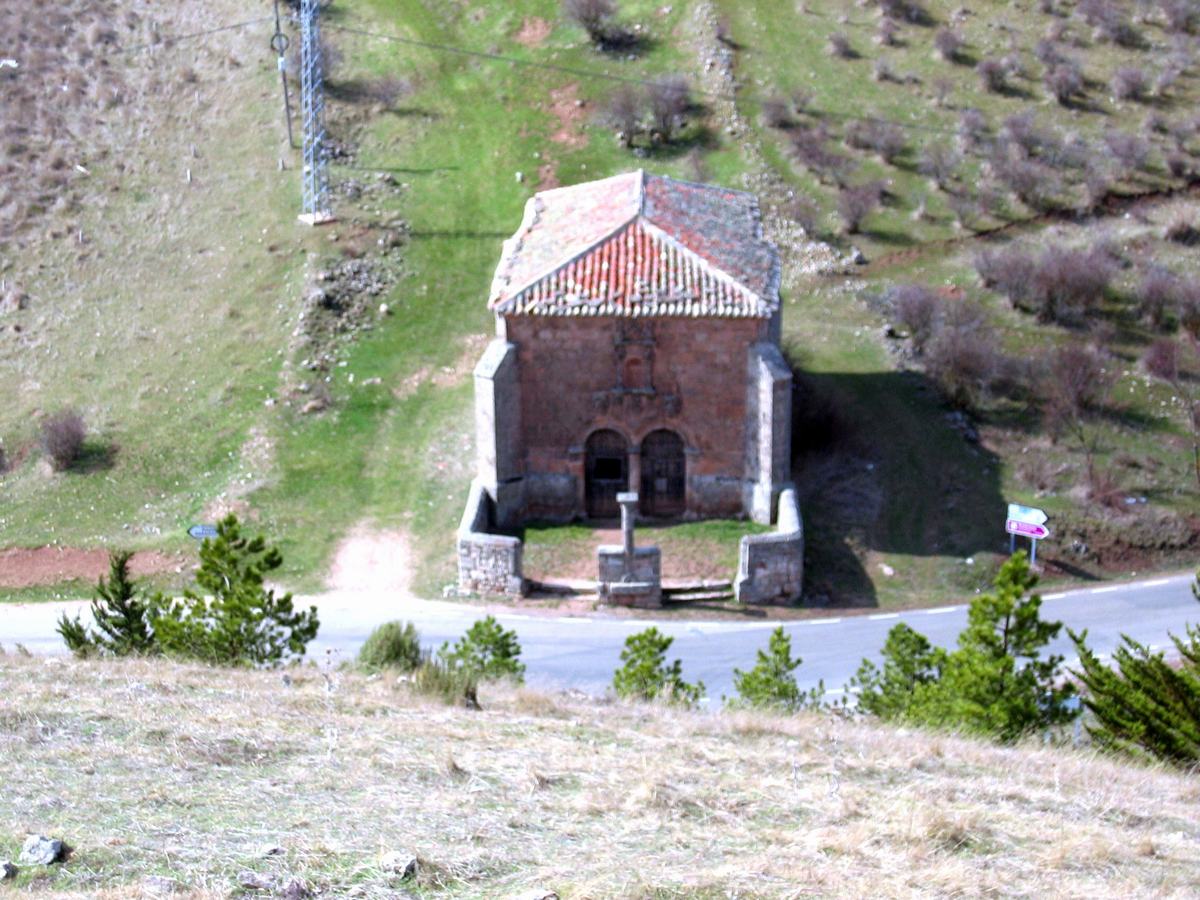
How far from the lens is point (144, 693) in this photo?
14312 mm

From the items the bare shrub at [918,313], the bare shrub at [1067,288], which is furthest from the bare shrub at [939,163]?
the bare shrub at [918,313]

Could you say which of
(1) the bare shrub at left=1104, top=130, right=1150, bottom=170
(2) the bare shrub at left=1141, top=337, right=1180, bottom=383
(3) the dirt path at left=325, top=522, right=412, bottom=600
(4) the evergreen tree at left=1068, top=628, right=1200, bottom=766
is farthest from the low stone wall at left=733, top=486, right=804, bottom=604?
(1) the bare shrub at left=1104, top=130, right=1150, bottom=170

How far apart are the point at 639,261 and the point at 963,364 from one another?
29.1 feet

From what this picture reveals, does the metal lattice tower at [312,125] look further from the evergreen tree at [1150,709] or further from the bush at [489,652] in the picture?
the evergreen tree at [1150,709]

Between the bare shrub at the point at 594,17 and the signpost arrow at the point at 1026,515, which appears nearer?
the signpost arrow at the point at 1026,515

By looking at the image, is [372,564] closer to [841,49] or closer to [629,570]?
[629,570]

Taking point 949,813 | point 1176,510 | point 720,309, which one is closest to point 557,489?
point 720,309

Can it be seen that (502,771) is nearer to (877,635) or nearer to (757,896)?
(757,896)

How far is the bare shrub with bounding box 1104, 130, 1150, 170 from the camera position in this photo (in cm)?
4041

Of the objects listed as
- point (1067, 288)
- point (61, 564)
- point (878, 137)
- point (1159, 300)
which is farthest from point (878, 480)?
point (61, 564)

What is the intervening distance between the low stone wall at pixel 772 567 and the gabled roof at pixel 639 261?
4.08 metres

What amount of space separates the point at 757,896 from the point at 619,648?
1363 centimetres

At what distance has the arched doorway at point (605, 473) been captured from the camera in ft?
89.0

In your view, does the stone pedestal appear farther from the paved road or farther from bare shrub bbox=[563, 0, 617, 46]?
bare shrub bbox=[563, 0, 617, 46]
